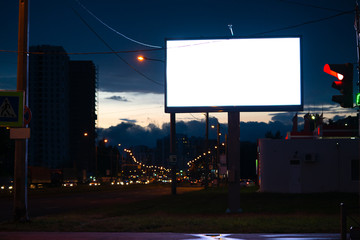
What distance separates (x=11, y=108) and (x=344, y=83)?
32.7 feet

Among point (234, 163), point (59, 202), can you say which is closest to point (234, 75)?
point (234, 163)

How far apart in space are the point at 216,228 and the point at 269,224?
194 cm

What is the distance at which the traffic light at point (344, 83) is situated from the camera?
12.2m

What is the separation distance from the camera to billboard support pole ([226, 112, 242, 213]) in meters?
20.9

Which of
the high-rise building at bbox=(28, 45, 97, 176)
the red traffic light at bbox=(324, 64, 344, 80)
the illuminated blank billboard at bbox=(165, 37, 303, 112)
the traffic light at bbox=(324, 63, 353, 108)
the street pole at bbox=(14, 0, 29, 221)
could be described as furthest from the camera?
the high-rise building at bbox=(28, 45, 97, 176)

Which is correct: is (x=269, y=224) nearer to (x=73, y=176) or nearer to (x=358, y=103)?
(x=358, y=103)

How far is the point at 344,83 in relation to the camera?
12.2 m

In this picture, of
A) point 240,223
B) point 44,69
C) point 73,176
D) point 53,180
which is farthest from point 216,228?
point 44,69

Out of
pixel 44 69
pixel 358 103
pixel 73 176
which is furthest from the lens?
pixel 44 69

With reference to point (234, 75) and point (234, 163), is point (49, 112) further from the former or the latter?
point (234, 75)

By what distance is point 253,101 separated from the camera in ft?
67.6

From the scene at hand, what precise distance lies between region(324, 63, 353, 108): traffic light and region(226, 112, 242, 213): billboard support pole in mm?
8869

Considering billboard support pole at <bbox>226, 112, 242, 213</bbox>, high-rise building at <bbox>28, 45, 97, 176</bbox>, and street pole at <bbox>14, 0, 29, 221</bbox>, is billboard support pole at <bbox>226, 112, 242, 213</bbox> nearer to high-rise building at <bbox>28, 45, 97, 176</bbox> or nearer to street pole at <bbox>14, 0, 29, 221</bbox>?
street pole at <bbox>14, 0, 29, 221</bbox>

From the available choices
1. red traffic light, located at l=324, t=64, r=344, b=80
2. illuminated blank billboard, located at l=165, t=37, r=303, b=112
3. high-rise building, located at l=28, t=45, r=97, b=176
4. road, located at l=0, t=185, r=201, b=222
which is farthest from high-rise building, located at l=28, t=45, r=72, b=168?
red traffic light, located at l=324, t=64, r=344, b=80
